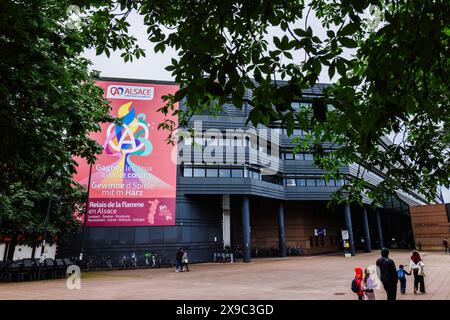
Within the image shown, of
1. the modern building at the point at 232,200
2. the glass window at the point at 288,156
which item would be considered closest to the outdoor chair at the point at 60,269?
the modern building at the point at 232,200

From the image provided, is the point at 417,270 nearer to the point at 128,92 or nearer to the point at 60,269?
the point at 60,269

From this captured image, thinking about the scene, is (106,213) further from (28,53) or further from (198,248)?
(28,53)

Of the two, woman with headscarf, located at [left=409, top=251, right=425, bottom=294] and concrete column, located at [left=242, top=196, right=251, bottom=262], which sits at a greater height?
concrete column, located at [left=242, top=196, right=251, bottom=262]

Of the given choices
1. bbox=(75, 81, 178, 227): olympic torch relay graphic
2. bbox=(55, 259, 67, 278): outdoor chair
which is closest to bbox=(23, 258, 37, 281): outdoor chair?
bbox=(55, 259, 67, 278): outdoor chair

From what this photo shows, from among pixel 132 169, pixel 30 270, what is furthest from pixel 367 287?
pixel 132 169

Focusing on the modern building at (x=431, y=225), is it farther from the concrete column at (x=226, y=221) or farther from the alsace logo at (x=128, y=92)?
the alsace logo at (x=128, y=92)

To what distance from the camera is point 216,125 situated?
32.3 m

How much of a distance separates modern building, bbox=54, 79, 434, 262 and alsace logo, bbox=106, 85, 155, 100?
108 cm

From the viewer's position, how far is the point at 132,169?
91.0ft

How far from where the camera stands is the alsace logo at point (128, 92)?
2947 cm

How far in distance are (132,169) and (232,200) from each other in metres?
12.7

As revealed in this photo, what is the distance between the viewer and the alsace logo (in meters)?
29.5

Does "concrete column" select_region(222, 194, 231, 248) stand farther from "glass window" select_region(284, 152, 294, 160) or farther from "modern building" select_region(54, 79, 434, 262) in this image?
Result: "glass window" select_region(284, 152, 294, 160)
